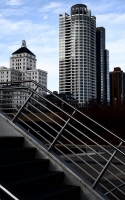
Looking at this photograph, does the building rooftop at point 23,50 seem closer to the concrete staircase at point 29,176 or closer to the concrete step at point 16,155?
the concrete step at point 16,155

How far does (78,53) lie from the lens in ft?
550

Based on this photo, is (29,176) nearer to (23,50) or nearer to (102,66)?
(102,66)

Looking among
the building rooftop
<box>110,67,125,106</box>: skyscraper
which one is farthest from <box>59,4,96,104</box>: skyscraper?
<box>110,67,125,106</box>: skyscraper

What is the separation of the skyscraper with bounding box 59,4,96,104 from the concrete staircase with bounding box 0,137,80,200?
158m

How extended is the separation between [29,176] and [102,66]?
176 metres

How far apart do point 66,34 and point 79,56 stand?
54.4ft

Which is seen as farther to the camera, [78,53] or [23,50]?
[23,50]

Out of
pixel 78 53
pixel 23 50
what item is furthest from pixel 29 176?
pixel 23 50

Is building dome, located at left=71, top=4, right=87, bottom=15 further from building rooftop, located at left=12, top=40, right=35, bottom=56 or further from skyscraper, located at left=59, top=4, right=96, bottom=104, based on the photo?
building rooftop, located at left=12, top=40, right=35, bottom=56

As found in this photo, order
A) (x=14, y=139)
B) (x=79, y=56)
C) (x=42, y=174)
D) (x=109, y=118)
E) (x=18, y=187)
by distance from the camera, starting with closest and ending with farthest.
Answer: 1. (x=18, y=187)
2. (x=42, y=174)
3. (x=14, y=139)
4. (x=109, y=118)
5. (x=79, y=56)

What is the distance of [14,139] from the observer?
4340 mm

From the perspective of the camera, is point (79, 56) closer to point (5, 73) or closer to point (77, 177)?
point (5, 73)

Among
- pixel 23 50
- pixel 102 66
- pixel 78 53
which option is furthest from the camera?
pixel 102 66

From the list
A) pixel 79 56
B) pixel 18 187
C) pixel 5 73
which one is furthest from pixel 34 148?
pixel 79 56
